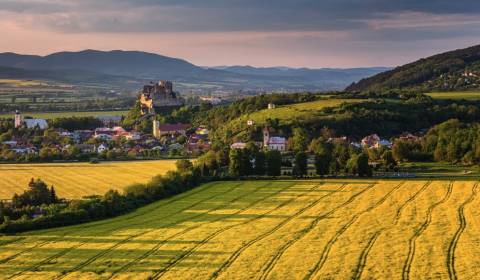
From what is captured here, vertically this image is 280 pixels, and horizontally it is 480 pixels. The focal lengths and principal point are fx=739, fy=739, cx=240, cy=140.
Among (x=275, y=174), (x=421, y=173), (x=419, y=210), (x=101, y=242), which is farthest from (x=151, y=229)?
(x=421, y=173)

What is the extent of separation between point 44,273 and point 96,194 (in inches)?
1033

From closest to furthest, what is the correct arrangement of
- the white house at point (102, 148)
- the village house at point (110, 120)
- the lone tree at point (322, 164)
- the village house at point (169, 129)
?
the lone tree at point (322, 164), the white house at point (102, 148), the village house at point (169, 129), the village house at point (110, 120)

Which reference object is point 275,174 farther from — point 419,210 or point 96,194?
point 419,210

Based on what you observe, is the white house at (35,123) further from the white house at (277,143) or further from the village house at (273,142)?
the white house at (277,143)

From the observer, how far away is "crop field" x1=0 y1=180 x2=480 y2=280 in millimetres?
30688

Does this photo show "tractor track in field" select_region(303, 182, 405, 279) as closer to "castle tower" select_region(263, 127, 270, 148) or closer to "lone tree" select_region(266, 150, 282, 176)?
"lone tree" select_region(266, 150, 282, 176)

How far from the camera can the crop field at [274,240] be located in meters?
30.7

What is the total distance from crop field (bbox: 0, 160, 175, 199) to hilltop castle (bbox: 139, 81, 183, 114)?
63.4 metres

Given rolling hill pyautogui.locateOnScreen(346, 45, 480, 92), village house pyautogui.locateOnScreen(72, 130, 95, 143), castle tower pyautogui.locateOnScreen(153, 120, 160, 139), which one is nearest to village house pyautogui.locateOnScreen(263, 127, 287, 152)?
castle tower pyautogui.locateOnScreen(153, 120, 160, 139)

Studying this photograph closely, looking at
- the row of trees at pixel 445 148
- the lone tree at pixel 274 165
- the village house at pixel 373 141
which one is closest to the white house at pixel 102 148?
the village house at pixel 373 141

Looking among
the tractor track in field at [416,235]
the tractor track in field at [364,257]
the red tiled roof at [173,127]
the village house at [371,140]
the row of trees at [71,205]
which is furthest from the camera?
the red tiled roof at [173,127]

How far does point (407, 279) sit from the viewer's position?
28.5 meters

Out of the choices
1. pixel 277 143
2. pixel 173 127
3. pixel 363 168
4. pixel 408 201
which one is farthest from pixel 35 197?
pixel 173 127

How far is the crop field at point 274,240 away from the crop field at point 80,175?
11.9 meters
